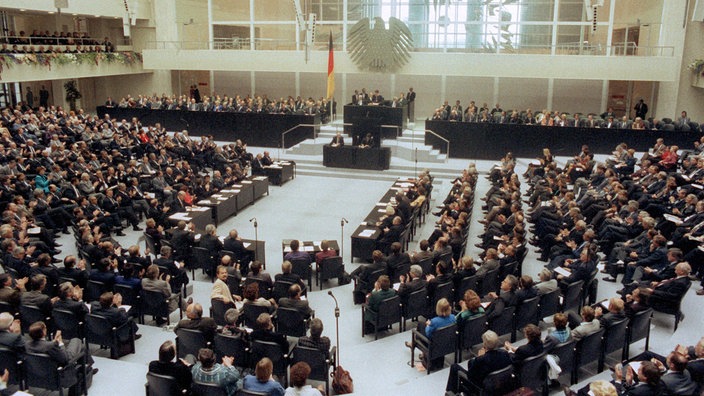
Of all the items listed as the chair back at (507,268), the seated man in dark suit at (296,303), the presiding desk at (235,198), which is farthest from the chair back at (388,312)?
Result: the presiding desk at (235,198)

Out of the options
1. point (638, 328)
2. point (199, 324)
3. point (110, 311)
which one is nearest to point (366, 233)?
point (199, 324)

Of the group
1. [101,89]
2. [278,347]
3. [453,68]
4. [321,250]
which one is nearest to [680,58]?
[453,68]

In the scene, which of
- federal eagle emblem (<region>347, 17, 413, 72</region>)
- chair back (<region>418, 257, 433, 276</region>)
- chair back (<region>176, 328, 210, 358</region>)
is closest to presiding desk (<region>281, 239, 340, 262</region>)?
chair back (<region>418, 257, 433, 276</region>)

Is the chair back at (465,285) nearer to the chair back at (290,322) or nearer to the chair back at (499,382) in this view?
the chair back at (290,322)

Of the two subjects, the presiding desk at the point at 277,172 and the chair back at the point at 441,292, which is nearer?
the chair back at the point at 441,292

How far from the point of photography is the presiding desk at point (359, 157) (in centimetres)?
2117

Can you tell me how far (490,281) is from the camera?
954 cm

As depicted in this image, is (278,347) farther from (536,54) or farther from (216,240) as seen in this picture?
(536,54)

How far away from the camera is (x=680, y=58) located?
2444 centimetres

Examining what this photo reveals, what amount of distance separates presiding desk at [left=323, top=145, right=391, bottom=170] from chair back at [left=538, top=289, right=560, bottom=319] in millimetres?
12965

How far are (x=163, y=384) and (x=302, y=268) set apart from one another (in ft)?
15.6

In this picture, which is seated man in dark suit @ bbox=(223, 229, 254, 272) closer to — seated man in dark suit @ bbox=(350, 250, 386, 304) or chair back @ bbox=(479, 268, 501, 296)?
seated man in dark suit @ bbox=(350, 250, 386, 304)

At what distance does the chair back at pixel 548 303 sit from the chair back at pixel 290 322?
3328mm

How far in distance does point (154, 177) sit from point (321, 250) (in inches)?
288
